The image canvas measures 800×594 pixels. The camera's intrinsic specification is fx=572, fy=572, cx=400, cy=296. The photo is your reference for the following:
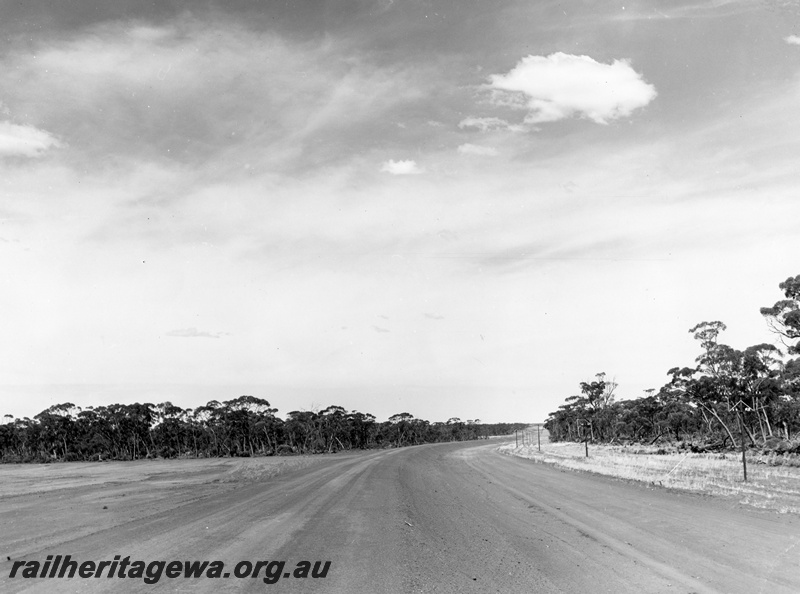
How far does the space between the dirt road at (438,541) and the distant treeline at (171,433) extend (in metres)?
74.3

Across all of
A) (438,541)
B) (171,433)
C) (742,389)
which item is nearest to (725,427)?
(742,389)

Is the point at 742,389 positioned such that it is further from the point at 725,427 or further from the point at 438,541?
the point at 438,541

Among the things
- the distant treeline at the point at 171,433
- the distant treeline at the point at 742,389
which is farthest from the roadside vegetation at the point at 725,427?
the distant treeline at the point at 171,433

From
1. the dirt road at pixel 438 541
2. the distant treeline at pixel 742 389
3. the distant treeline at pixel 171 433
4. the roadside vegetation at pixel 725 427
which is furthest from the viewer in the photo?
the distant treeline at pixel 171 433

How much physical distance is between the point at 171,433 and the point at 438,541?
93643 millimetres

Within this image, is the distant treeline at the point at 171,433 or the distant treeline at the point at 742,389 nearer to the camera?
the distant treeline at the point at 742,389

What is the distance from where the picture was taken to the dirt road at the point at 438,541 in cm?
851

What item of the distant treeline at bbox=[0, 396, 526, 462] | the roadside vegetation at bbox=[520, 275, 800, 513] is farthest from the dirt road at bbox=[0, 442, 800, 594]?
the distant treeline at bbox=[0, 396, 526, 462]

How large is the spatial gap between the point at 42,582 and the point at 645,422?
9868cm

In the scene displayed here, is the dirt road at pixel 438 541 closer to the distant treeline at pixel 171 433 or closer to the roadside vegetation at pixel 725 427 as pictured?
the roadside vegetation at pixel 725 427

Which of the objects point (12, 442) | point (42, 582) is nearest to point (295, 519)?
point (42, 582)

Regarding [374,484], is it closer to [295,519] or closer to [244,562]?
[295,519]

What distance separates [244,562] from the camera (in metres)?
9.64

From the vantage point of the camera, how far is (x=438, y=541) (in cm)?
1173
